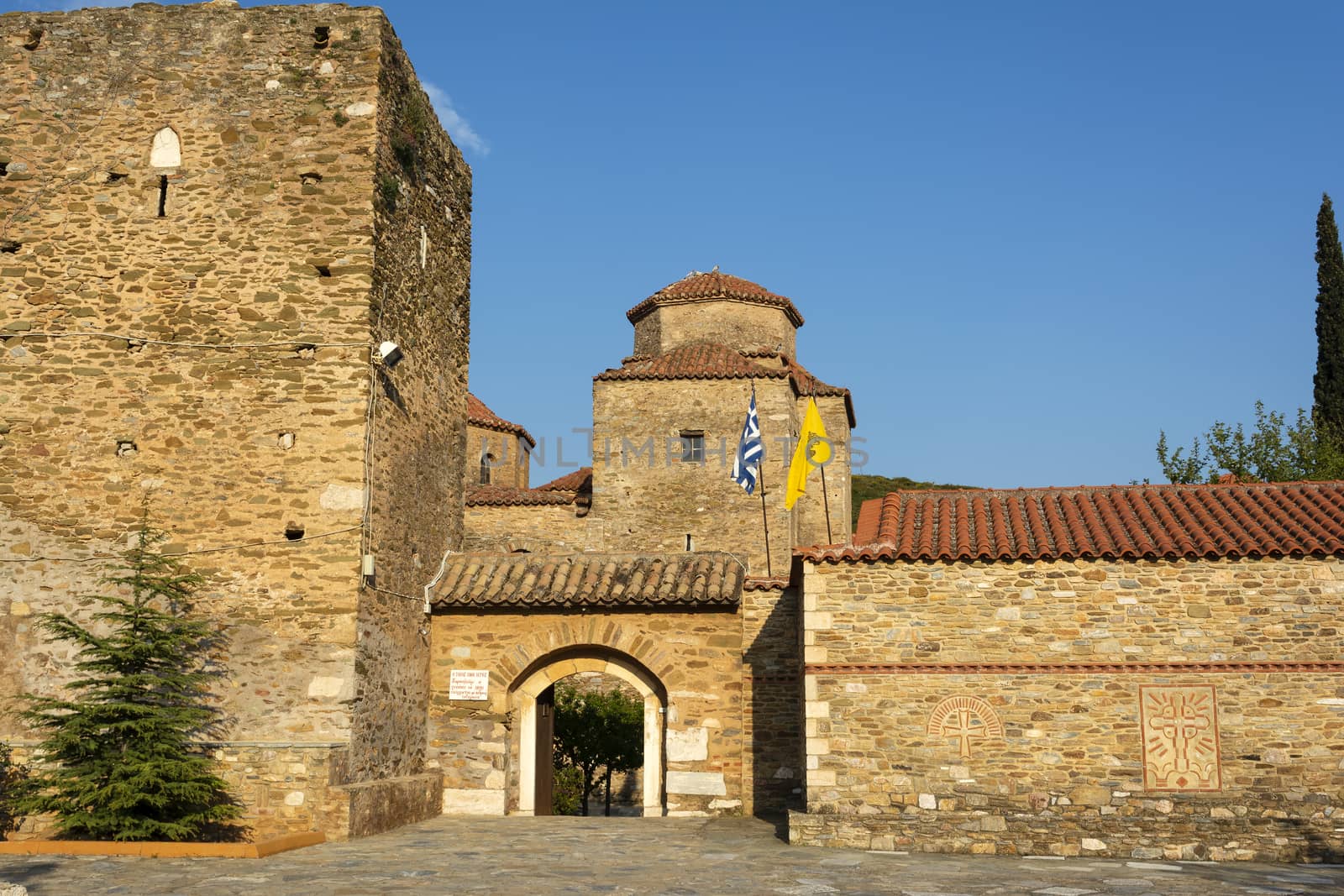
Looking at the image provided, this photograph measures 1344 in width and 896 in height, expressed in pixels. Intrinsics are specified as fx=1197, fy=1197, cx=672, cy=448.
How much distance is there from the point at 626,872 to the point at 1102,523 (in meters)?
6.99

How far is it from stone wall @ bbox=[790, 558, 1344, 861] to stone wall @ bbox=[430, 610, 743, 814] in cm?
261

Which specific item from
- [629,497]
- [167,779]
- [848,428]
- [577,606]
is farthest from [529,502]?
[167,779]

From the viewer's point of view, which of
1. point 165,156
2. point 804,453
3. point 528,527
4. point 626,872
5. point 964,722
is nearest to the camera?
point 626,872

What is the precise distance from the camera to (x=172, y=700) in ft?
40.6

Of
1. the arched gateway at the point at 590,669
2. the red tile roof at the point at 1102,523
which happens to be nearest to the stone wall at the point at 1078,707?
the red tile roof at the point at 1102,523

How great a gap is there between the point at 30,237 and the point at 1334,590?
14782 millimetres

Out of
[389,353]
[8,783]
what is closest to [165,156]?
[389,353]

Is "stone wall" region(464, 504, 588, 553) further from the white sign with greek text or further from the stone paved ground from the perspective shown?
the stone paved ground

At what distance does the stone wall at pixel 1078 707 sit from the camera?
12.0 metres

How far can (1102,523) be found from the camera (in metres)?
13.8

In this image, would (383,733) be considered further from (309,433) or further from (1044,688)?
(1044,688)

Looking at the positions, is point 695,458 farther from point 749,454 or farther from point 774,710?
point 774,710

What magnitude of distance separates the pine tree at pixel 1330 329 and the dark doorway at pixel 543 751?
23.2 metres

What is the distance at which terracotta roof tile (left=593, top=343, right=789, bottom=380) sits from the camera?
2553 cm
